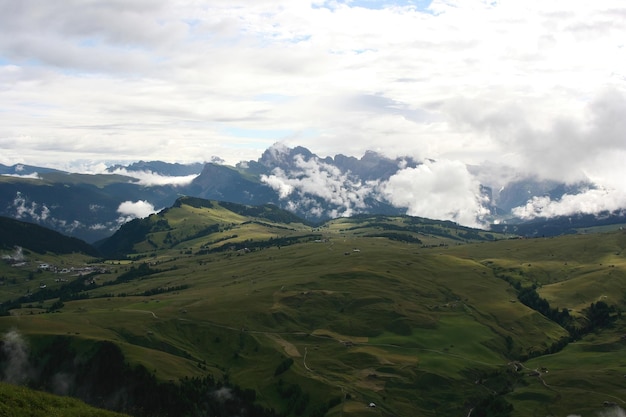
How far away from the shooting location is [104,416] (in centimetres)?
8044

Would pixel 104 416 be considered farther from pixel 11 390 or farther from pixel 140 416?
pixel 140 416

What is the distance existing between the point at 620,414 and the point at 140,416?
165 m

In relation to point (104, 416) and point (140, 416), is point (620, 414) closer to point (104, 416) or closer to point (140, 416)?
point (140, 416)

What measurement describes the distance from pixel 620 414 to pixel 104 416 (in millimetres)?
185584

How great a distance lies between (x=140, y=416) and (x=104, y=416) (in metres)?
123

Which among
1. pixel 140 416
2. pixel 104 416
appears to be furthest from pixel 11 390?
pixel 140 416

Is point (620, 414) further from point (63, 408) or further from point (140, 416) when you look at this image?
point (63, 408)

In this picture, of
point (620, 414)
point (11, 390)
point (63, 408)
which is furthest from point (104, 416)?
point (620, 414)

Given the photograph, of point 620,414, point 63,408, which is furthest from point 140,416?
point 620,414

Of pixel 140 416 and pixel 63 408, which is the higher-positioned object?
pixel 63 408

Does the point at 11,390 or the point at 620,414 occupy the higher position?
the point at 11,390

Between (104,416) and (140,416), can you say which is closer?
(104,416)

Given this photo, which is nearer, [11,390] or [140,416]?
[11,390]

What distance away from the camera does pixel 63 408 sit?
264 feet
